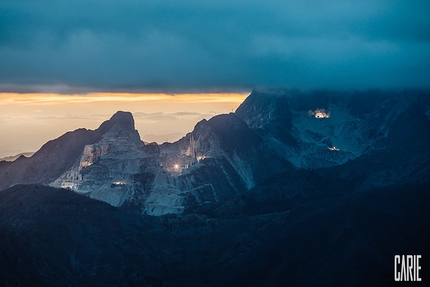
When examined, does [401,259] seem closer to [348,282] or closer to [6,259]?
[348,282]

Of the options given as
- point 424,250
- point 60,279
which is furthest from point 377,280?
point 60,279

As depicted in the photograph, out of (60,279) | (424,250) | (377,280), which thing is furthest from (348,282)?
(60,279)

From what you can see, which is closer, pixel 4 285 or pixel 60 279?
pixel 4 285

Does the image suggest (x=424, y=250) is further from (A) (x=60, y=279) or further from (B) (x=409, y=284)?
(A) (x=60, y=279)

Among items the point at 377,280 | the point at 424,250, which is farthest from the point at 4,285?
the point at 424,250

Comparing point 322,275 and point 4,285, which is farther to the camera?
point 322,275

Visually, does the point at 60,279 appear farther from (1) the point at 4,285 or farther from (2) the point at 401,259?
(2) the point at 401,259

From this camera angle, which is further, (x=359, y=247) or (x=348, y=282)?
(x=359, y=247)
